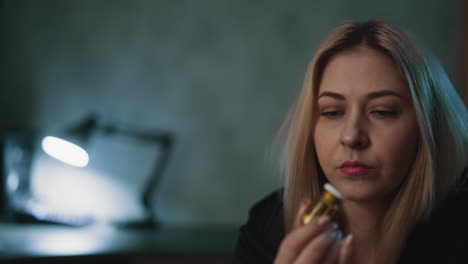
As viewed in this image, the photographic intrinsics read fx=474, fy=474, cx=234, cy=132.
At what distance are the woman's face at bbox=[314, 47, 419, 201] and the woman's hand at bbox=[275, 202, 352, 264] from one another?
12 centimetres

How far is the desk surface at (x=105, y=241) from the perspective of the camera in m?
1.14

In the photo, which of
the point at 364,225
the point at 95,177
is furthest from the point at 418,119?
the point at 95,177

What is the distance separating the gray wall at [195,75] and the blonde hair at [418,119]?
32.6 inches

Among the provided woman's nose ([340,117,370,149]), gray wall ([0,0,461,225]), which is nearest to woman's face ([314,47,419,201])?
woman's nose ([340,117,370,149])

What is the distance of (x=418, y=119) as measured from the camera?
0.70 meters

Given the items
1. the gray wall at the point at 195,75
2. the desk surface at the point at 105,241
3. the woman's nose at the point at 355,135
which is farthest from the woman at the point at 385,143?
the gray wall at the point at 195,75

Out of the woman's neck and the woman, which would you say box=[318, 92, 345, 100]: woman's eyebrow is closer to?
the woman

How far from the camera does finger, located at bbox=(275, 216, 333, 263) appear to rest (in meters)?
0.58

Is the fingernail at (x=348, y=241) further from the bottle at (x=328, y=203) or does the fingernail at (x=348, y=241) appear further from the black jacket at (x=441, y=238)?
the black jacket at (x=441, y=238)

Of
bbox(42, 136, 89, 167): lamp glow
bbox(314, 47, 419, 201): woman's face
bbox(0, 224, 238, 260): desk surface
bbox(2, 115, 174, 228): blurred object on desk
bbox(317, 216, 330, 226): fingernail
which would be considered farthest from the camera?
bbox(2, 115, 174, 228): blurred object on desk

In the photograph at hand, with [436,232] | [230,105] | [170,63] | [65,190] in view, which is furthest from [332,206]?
[65,190]

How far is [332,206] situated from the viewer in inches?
23.0

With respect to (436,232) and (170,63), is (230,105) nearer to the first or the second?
(170,63)

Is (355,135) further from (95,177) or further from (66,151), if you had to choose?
(95,177)
